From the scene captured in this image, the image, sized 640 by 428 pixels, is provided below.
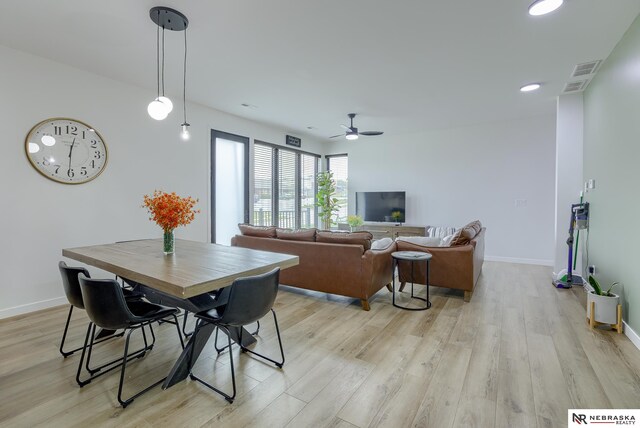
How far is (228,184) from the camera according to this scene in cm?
571

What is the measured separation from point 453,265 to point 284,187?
14.3ft

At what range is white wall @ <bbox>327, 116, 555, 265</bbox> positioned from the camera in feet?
18.9

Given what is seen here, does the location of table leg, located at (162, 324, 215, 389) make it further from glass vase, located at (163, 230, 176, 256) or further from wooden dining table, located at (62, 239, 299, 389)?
glass vase, located at (163, 230, 176, 256)

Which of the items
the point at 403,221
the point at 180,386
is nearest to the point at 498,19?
the point at 180,386

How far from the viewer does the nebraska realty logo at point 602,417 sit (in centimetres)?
171

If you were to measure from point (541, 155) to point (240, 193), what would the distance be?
5.80 meters

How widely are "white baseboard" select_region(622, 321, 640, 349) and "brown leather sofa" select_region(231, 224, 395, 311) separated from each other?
7.38 feet

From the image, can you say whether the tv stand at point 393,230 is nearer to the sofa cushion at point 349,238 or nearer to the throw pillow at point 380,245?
the throw pillow at point 380,245

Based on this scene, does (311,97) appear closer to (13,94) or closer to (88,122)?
(88,122)

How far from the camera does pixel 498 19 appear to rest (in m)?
2.63

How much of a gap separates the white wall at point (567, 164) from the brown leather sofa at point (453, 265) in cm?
179

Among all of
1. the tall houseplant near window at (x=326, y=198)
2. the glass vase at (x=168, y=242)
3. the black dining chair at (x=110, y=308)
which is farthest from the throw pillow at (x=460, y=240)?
the tall houseplant near window at (x=326, y=198)

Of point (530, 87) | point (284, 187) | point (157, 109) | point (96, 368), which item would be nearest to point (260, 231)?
point (157, 109)

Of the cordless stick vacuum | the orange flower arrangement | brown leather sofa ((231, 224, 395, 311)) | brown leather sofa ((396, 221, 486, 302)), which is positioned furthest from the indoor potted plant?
the orange flower arrangement
